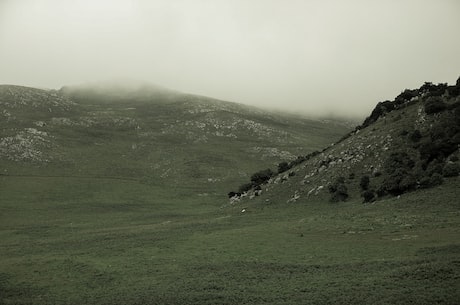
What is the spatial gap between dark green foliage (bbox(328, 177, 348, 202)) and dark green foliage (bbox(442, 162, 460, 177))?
16.0 m

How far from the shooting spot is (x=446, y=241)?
1523 inches

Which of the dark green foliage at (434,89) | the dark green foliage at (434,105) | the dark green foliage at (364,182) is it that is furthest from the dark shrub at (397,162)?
the dark green foliage at (434,89)

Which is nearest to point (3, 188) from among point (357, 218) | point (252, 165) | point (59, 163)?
point (59, 163)

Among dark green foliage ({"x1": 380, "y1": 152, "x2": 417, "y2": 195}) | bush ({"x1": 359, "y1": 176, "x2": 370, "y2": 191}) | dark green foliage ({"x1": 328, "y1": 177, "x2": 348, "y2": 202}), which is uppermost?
dark green foliage ({"x1": 380, "y1": 152, "x2": 417, "y2": 195})

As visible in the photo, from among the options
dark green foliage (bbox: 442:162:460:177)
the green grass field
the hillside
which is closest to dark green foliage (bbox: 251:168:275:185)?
the green grass field

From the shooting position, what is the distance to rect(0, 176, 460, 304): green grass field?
103 feet

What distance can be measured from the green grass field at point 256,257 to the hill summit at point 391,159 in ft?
11.9

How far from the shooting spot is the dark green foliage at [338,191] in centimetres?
7050

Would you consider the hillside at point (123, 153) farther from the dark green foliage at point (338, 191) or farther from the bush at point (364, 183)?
the bush at point (364, 183)

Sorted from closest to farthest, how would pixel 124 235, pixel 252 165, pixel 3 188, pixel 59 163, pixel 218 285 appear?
pixel 218 285, pixel 124 235, pixel 3 188, pixel 59 163, pixel 252 165

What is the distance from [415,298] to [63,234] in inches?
2260

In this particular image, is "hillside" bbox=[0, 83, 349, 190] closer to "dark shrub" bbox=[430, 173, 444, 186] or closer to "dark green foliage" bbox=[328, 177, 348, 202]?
"dark green foliage" bbox=[328, 177, 348, 202]

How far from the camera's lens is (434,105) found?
7475 cm

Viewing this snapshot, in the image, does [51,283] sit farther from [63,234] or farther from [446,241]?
[446,241]
